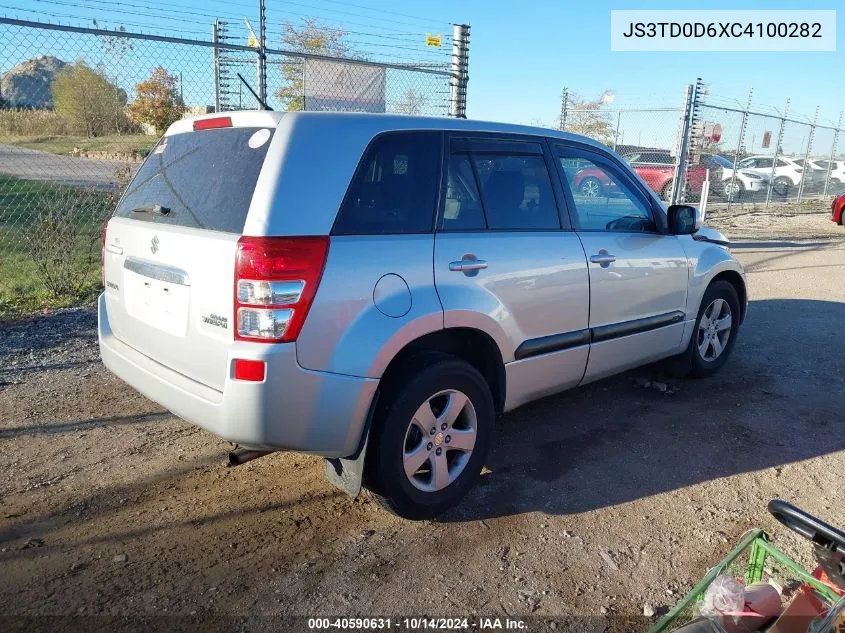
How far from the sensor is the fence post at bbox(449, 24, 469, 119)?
7975 millimetres

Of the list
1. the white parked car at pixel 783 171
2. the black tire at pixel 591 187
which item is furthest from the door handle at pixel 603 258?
the white parked car at pixel 783 171

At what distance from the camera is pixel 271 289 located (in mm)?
2570

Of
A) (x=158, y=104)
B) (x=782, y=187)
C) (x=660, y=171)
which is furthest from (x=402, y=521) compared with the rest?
(x=782, y=187)

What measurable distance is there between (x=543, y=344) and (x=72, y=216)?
209 inches

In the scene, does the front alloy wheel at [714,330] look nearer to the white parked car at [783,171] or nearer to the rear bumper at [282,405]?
the rear bumper at [282,405]

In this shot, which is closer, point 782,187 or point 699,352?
point 699,352

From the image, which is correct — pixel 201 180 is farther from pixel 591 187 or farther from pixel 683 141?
pixel 683 141

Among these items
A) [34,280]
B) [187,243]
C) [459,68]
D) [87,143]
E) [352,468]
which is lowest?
[34,280]

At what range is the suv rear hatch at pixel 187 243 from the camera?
Result: 106 inches

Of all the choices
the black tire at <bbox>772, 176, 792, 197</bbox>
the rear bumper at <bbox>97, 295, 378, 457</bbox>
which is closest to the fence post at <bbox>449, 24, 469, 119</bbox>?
the rear bumper at <bbox>97, 295, 378, 457</bbox>

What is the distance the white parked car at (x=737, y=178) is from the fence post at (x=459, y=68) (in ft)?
43.7

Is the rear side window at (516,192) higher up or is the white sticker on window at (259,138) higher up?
the white sticker on window at (259,138)

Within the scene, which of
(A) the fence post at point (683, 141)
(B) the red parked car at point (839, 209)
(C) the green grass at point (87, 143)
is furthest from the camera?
(B) the red parked car at point (839, 209)

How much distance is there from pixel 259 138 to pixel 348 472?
1.51 meters
